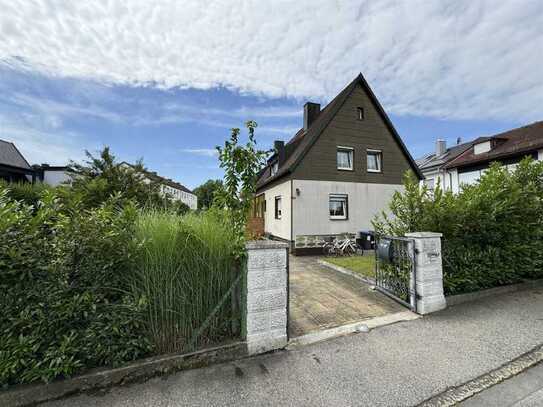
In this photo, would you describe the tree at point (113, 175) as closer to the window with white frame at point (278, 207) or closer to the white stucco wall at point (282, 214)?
the white stucco wall at point (282, 214)

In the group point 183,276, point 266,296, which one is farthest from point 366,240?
point 183,276

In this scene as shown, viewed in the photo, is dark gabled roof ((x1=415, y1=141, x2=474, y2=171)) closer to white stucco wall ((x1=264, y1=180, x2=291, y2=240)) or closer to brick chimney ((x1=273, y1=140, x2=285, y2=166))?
brick chimney ((x1=273, y1=140, x2=285, y2=166))

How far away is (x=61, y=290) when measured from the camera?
7.03ft

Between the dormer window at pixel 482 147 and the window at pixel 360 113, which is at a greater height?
the window at pixel 360 113

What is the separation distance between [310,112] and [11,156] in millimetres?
22495

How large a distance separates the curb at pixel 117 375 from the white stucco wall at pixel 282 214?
7890 millimetres

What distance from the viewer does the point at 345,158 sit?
37.8ft

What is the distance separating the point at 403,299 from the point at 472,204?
2190 mm

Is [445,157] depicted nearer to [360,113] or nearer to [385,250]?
[360,113]

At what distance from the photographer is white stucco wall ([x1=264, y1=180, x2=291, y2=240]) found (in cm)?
1070

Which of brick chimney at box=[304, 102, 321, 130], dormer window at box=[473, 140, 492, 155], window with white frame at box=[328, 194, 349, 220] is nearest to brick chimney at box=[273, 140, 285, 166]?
brick chimney at box=[304, 102, 321, 130]

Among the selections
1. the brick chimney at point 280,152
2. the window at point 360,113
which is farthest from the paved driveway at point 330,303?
the window at point 360,113

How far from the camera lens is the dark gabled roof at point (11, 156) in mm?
16522

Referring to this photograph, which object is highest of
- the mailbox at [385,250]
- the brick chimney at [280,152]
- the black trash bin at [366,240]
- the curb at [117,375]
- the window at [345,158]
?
the brick chimney at [280,152]
